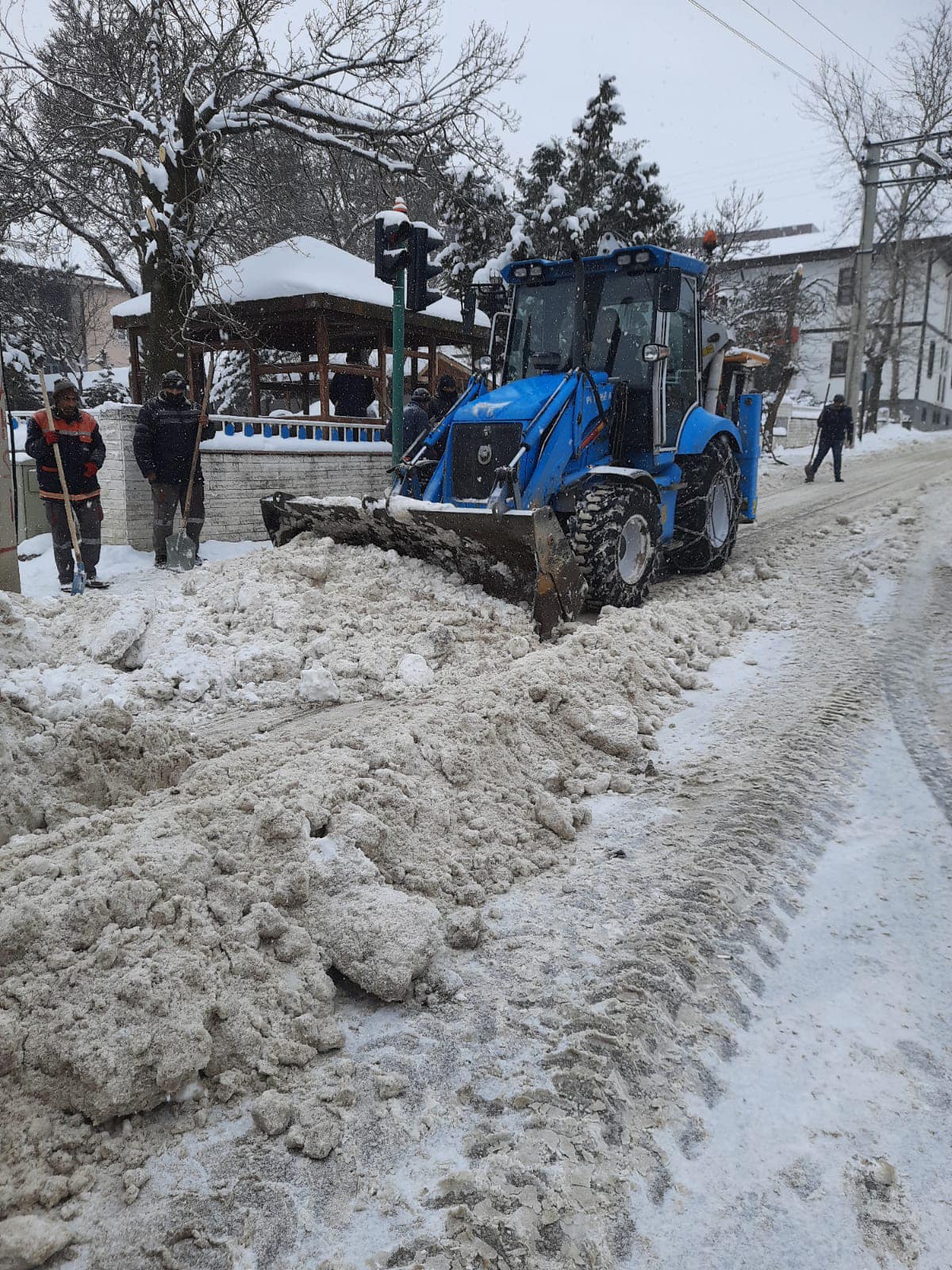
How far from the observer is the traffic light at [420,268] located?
8.45 metres

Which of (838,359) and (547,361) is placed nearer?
(547,361)

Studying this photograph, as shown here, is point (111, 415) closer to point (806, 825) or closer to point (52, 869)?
point (52, 869)

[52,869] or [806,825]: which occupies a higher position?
[52,869]

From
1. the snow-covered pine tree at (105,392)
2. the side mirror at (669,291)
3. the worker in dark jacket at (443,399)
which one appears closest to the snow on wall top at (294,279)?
the worker in dark jacket at (443,399)

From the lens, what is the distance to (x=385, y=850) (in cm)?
335

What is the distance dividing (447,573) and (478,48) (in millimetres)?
10924

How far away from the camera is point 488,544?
659cm

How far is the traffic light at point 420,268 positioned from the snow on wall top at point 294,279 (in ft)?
13.3

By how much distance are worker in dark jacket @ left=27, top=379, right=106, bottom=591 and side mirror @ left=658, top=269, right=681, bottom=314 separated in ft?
17.9

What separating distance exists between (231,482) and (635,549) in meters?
5.88

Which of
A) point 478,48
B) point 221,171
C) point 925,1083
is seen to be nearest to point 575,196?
point 478,48

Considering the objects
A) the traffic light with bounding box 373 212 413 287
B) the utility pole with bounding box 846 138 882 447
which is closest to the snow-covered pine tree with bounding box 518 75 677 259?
the utility pole with bounding box 846 138 882 447

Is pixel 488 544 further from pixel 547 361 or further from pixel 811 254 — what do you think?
pixel 811 254

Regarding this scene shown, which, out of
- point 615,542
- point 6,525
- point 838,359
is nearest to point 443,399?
point 615,542
